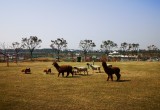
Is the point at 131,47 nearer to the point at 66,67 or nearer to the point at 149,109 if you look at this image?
the point at 66,67

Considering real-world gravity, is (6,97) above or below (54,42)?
below

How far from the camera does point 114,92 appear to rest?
16.1m

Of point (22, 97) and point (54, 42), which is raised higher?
point (54, 42)

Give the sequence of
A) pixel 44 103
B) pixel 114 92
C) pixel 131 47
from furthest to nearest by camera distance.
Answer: pixel 131 47
pixel 114 92
pixel 44 103

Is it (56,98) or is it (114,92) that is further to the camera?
(114,92)

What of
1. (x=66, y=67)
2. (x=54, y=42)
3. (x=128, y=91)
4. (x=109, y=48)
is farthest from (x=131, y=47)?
(x=128, y=91)

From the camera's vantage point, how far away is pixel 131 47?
13912 centimetres

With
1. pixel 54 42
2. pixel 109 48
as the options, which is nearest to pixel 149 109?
pixel 54 42

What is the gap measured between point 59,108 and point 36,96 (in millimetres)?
3318

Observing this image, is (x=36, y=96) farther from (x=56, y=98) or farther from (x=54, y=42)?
(x=54, y=42)

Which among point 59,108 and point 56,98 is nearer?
point 59,108

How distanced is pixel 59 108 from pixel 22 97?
3.45 metres

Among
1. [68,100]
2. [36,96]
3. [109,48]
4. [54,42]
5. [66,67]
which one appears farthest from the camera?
[109,48]

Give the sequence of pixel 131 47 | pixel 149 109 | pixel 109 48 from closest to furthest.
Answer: pixel 149 109
pixel 109 48
pixel 131 47
